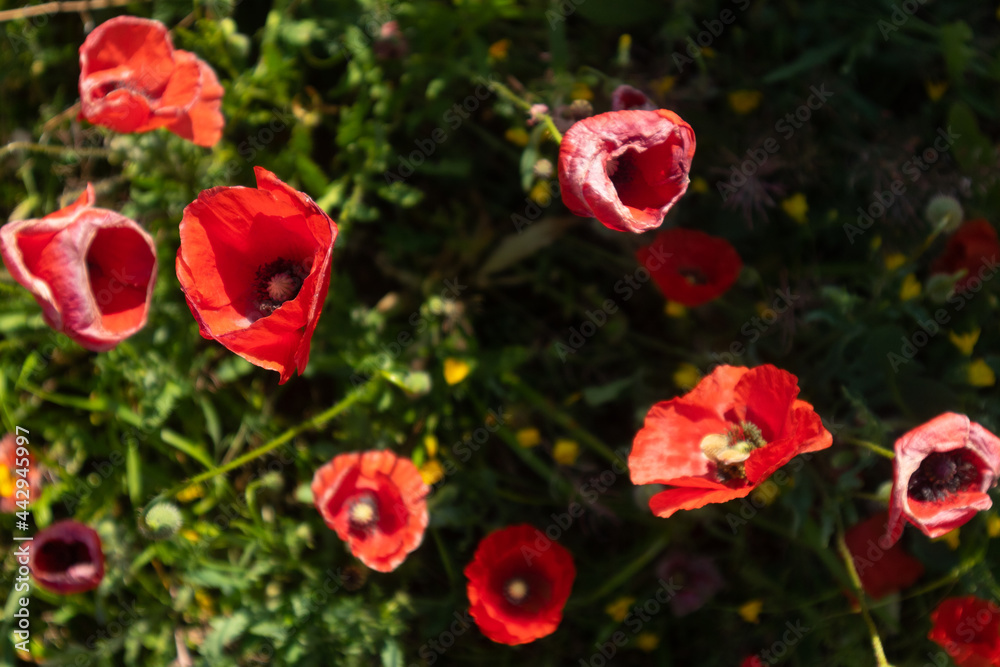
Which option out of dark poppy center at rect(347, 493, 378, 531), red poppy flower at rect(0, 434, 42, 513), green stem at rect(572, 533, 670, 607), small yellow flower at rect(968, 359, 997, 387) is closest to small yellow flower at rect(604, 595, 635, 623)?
green stem at rect(572, 533, 670, 607)

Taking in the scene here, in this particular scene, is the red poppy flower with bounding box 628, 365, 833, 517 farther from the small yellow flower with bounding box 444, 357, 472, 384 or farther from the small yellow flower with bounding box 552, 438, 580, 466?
the small yellow flower with bounding box 444, 357, 472, 384

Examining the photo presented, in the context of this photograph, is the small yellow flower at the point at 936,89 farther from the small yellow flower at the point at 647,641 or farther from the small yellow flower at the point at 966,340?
the small yellow flower at the point at 647,641

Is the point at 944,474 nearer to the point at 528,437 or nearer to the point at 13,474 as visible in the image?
the point at 528,437

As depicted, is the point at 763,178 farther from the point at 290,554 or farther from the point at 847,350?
the point at 290,554

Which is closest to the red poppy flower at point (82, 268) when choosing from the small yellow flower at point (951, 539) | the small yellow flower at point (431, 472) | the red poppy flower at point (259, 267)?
the red poppy flower at point (259, 267)

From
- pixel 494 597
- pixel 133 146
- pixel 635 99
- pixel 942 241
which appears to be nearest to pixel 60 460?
pixel 133 146

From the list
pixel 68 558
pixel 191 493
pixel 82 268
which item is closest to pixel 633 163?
pixel 82 268

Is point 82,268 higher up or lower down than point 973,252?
lower down
